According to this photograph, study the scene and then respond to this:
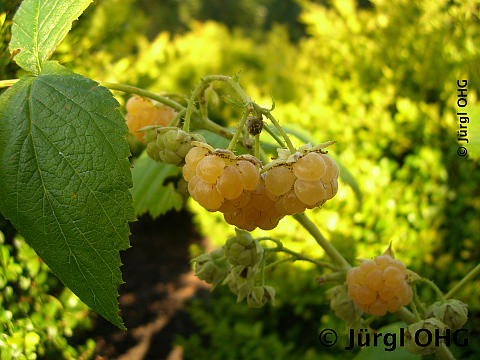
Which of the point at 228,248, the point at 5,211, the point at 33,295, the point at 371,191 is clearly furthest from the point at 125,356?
the point at 5,211

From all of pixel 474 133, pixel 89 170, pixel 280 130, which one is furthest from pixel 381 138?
pixel 89 170

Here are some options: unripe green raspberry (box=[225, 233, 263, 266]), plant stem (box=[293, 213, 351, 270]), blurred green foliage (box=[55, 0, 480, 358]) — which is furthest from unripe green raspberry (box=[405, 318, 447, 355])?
blurred green foliage (box=[55, 0, 480, 358])

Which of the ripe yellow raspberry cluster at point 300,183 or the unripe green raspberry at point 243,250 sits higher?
the ripe yellow raspberry cluster at point 300,183

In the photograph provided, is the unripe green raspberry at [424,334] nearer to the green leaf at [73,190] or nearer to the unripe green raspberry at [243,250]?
the unripe green raspberry at [243,250]

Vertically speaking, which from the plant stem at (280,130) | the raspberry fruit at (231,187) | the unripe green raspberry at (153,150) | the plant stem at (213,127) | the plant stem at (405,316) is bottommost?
the raspberry fruit at (231,187)

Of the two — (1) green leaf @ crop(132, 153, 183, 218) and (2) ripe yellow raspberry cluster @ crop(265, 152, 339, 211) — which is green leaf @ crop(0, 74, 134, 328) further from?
(1) green leaf @ crop(132, 153, 183, 218)

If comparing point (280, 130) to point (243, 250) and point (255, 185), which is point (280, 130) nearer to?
point (255, 185)

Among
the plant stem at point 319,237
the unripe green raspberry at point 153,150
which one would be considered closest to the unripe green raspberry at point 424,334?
the plant stem at point 319,237

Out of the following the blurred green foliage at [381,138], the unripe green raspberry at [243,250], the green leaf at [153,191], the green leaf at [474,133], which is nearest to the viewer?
the unripe green raspberry at [243,250]
